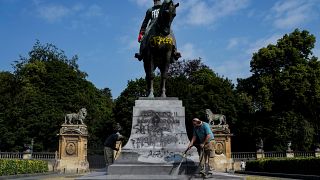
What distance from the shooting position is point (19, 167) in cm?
2503

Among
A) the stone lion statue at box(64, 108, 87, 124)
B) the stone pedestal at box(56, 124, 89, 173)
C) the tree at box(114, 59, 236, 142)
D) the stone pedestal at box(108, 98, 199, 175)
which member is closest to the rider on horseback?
the stone pedestal at box(108, 98, 199, 175)

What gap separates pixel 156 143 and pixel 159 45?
2913 millimetres

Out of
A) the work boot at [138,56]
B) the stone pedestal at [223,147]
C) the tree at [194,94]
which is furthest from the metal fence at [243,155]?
the work boot at [138,56]

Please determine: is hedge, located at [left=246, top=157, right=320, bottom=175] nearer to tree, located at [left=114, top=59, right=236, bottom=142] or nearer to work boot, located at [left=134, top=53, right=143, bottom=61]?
work boot, located at [left=134, top=53, right=143, bottom=61]

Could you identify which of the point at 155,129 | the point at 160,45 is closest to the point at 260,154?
the point at 160,45

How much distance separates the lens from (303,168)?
23391 mm

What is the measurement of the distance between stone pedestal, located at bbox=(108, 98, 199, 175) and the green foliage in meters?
33.7

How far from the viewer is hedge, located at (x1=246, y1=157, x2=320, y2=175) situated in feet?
72.3

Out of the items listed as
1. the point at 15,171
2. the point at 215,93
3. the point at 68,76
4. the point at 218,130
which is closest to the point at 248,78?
the point at 215,93

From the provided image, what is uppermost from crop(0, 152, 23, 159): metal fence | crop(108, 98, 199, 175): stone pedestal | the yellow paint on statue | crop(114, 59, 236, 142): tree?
crop(114, 59, 236, 142): tree

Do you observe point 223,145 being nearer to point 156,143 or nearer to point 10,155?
point 10,155

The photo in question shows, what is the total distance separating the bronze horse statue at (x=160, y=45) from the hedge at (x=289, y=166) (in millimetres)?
13265

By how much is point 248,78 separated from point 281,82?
5436mm

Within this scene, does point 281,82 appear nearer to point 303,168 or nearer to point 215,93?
point 215,93
